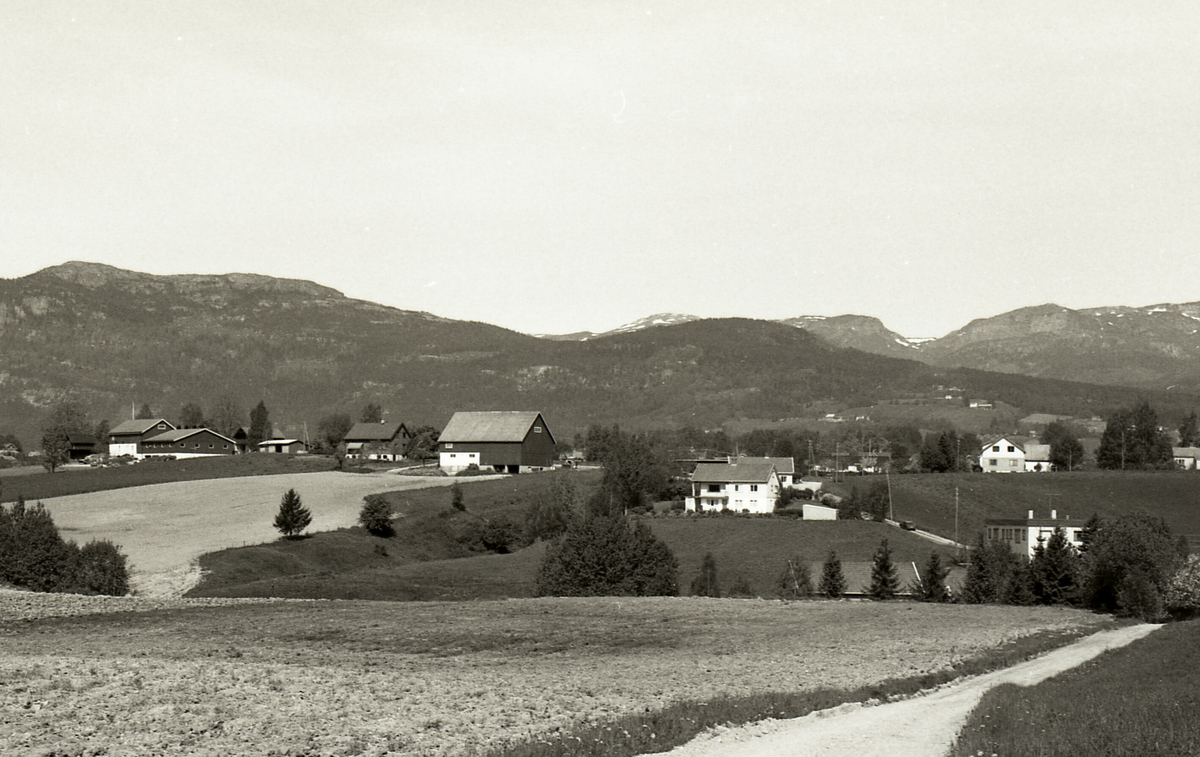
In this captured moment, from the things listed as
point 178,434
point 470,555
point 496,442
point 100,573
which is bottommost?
point 470,555

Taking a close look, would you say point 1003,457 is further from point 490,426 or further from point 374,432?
point 374,432

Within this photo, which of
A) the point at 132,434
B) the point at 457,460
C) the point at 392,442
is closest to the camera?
the point at 457,460

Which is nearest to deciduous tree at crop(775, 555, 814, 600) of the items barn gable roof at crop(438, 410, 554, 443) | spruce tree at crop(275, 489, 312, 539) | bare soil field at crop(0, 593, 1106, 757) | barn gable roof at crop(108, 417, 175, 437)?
bare soil field at crop(0, 593, 1106, 757)

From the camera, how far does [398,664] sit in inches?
1139

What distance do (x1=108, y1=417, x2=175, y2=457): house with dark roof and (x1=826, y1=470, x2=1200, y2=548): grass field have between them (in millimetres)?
106237

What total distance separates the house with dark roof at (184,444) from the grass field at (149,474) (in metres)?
21.4

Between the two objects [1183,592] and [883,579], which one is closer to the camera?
[1183,592]

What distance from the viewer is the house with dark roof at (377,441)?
6619 inches

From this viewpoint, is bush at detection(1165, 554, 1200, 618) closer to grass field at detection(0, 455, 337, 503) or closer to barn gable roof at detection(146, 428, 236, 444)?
grass field at detection(0, 455, 337, 503)

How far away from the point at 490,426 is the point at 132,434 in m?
66.8

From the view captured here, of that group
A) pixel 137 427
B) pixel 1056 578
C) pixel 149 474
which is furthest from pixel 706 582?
pixel 137 427

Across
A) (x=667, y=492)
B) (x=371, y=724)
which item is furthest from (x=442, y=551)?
(x=371, y=724)

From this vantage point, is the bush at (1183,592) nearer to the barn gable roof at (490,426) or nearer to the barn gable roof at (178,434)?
the barn gable roof at (490,426)

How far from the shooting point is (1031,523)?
9975 cm
